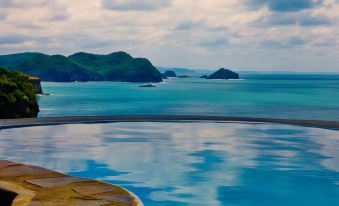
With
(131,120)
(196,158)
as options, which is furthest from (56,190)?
(131,120)

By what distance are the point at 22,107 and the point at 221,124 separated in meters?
22.3

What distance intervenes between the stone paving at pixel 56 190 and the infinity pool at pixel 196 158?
2.03 m

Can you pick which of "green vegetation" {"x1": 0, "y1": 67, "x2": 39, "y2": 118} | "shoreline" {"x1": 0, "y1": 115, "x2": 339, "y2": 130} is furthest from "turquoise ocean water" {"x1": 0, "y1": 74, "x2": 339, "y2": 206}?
"green vegetation" {"x1": 0, "y1": 67, "x2": 39, "y2": 118}

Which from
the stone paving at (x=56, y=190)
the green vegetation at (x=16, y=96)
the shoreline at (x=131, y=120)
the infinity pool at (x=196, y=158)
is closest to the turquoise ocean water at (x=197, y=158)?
the infinity pool at (x=196, y=158)

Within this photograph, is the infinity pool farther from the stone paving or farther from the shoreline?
the stone paving

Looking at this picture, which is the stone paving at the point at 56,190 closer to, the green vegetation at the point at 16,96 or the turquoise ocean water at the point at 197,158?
the turquoise ocean water at the point at 197,158

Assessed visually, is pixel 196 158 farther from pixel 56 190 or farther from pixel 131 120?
pixel 131 120

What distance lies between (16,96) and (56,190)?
3655 cm

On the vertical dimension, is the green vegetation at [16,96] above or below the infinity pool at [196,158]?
above

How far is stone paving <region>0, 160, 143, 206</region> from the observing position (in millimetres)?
10602

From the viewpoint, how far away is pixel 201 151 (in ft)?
72.9

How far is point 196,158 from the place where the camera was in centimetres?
2041

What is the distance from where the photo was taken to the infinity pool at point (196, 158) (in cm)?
1493

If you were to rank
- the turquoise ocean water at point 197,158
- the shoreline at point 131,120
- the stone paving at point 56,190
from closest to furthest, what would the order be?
the stone paving at point 56,190, the turquoise ocean water at point 197,158, the shoreline at point 131,120
